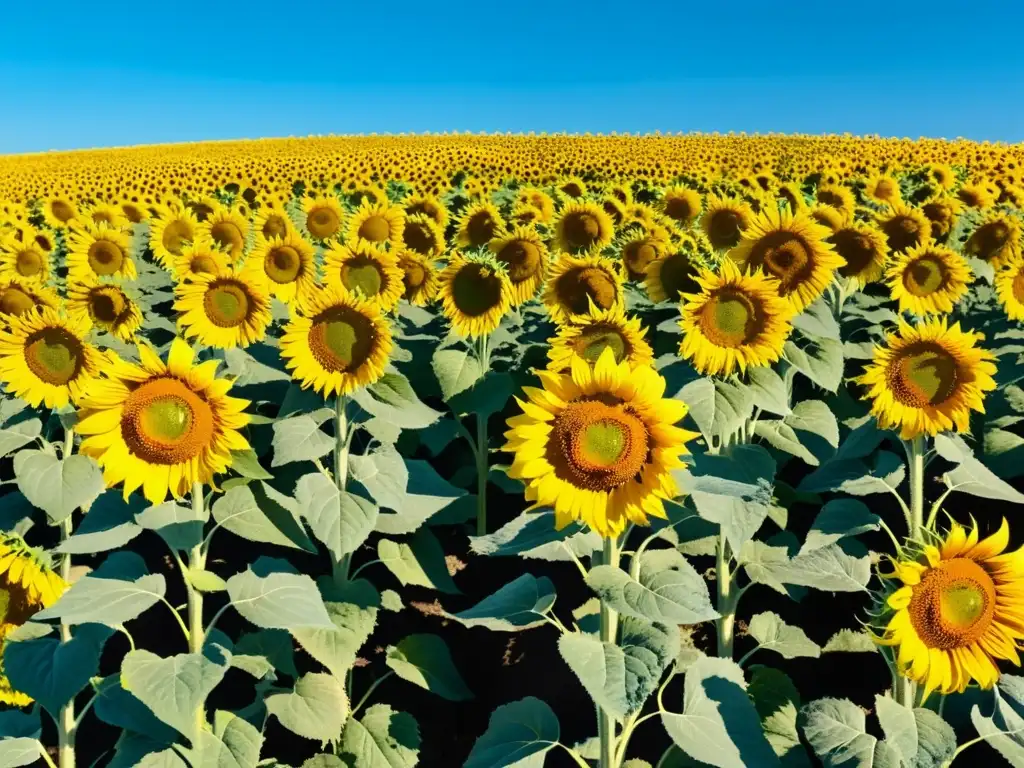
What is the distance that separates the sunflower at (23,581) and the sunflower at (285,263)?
2653 mm

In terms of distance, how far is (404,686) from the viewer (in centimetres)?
391

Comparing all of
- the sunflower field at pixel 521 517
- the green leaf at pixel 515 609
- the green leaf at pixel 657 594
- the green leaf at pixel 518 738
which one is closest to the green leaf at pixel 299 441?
the sunflower field at pixel 521 517

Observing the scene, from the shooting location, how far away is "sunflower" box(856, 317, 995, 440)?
114 inches

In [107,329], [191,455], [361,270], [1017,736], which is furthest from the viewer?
[107,329]

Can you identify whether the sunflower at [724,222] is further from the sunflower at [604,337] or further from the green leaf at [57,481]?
the green leaf at [57,481]

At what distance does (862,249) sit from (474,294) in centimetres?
260

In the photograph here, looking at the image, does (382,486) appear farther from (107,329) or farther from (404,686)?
(107,329)

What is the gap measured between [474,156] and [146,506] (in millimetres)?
35401

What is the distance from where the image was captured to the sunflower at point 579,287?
4.35 metres

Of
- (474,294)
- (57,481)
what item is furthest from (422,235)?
(57,481)

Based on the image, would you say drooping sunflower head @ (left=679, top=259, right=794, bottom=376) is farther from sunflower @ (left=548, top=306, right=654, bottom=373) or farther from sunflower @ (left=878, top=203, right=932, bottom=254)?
sunflower @ (left=878, top=203, right=932, bottom=254)

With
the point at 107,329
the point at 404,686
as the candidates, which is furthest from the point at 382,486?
the point at 107,329

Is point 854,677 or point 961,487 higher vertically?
point 961,487

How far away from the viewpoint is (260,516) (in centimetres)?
301
